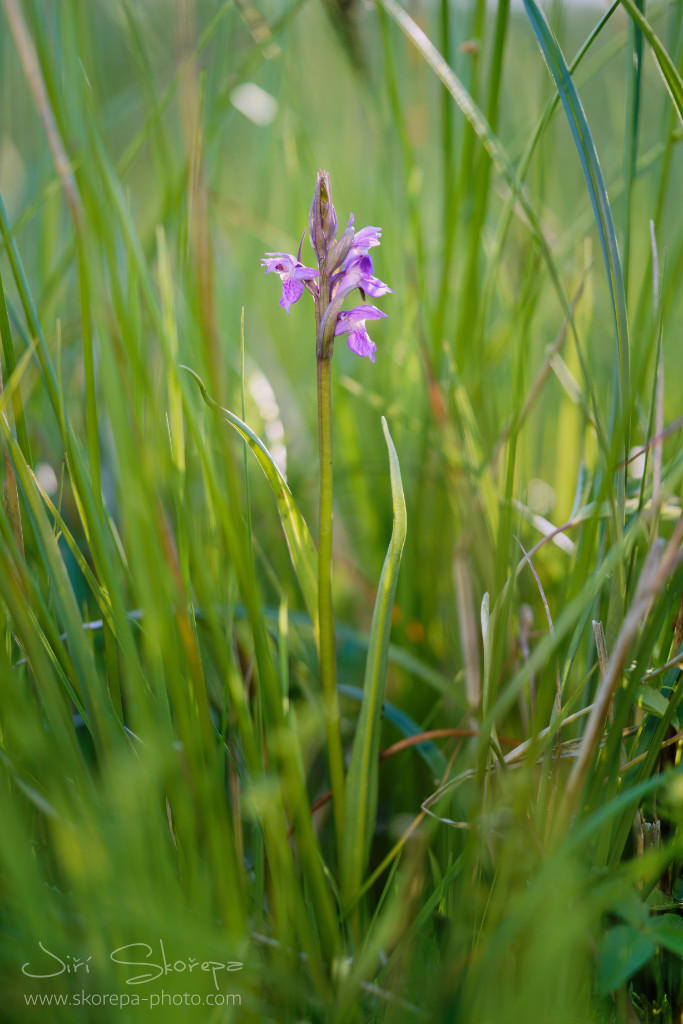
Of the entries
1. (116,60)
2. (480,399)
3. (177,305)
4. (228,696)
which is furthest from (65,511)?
(116,60)

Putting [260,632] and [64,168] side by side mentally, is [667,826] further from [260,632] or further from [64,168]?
[64,168]

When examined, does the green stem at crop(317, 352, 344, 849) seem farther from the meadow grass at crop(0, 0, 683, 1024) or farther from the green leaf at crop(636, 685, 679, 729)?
the green leaf at crop(636, 685, 679, 729)

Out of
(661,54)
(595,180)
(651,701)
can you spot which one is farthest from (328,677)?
(661,54)

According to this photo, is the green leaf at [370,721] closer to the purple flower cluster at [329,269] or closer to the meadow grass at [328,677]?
the meadow grass at [328,677]

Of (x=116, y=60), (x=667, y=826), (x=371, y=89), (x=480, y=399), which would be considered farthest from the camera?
(x=116, y=60)

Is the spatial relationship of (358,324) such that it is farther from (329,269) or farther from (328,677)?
(328,677)

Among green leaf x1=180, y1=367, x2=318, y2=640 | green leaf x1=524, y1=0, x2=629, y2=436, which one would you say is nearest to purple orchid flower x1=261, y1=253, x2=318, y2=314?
green leaf x1=180, y1=367, x2=318, y2=640
